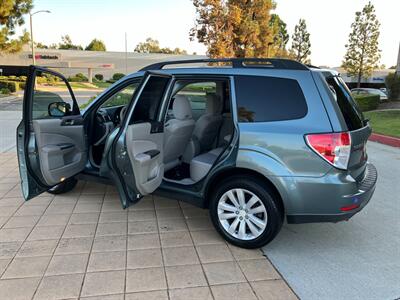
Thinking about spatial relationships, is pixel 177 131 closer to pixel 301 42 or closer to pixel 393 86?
pixel 393 86

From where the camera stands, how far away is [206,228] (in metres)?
3.66

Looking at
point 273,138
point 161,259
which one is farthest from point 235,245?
point 273,138

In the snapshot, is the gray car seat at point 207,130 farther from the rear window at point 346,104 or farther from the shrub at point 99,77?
the shrub at point 99,77

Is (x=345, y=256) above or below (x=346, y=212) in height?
below

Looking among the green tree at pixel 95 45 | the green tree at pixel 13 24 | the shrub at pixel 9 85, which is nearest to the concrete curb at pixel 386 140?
the green tree at pixel 13 24

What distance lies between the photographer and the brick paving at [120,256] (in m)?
2.59

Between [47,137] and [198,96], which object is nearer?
[47,137]

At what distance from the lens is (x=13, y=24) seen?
19.4 m

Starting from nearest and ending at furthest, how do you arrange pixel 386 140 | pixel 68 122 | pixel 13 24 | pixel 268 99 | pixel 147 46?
pixel 268 99
pixel 68 122
pixel 386 140
pixel 13 24
pixel 147 46

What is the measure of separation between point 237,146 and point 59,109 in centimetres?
234

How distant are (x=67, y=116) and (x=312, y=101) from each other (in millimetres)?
2798

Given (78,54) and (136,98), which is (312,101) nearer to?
(136,98)

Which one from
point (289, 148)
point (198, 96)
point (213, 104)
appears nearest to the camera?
point (289, 148)

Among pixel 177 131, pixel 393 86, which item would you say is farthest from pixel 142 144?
pixel 393 86
